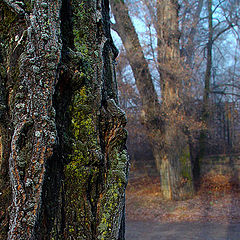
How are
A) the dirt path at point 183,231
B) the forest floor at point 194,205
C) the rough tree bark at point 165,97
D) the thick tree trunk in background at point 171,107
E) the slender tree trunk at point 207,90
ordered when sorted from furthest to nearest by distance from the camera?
the slender tree trunk at point 207,90
the rough tree bark at point 165,97
the thick tree trunk in background at point 171,107
the forest floor at point 194,205
the dirt path at point 183,231

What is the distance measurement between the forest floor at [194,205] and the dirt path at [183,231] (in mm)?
596

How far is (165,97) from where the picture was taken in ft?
39.2

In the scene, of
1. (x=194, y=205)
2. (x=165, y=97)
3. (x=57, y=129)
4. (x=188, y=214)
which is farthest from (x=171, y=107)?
(x=57, y=129)

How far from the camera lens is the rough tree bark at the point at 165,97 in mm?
11969

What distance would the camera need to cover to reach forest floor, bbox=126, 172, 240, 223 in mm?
10266

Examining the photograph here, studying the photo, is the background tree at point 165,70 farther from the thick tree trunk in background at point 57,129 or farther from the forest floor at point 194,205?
the thick tree trunk in background at point 57,129

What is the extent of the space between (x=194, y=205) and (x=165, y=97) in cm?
439

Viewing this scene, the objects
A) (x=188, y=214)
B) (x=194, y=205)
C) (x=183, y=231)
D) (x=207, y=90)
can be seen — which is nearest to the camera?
(x=183, y=231)

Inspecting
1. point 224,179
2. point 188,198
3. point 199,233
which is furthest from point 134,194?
point 199,233

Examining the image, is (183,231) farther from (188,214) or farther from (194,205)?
(194,205)

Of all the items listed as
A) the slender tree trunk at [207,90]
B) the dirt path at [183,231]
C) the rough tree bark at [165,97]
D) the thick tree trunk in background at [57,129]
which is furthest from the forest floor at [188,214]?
the thick tree trunk in background at [57,129]

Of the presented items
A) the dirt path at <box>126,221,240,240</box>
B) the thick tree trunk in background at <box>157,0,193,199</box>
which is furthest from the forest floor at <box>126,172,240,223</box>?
the thick tree trunk in background at <box>157,0,193,199</box>

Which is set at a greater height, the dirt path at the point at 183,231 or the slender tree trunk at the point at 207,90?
the slender tree trunk at the point at 207,90

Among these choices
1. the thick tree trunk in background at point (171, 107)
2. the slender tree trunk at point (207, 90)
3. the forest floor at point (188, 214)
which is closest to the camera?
the forest floor at point (188, 214)
